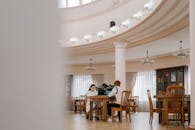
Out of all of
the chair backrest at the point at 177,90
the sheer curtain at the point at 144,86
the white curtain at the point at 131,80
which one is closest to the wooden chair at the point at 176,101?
the chair backrest at the point at 177,90

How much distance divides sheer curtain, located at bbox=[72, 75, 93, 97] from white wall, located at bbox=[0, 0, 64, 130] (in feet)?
66.0

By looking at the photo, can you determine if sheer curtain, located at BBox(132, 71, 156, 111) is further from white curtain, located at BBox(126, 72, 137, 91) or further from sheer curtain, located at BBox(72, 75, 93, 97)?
sheer curtain, located at BBox(72, 75, 93, 97)

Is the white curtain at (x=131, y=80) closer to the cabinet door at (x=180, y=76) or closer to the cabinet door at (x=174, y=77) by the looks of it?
the cabinet door at (x=174, y=77)

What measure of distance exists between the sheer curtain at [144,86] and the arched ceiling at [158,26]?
5346 mm

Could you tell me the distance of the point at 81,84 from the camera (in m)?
20.9

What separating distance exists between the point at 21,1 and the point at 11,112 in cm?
21

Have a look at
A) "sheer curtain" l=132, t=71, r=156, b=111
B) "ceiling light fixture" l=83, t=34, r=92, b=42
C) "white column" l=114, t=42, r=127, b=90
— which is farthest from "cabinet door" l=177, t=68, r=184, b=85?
"ceiling light fixture" l=83, t=34, r=92, b=42

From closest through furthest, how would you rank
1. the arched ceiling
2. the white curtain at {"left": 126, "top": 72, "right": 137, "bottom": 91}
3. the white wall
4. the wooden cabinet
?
the white wall → the arched ceiling → the wooden cabinet → the white curtain at {"left": 126, "top": 72, "right": 137, "bottom": 91}

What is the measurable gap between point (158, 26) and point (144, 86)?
972 cm

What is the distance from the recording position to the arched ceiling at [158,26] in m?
7.41

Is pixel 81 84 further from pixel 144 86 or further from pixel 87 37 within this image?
pixel 87 37

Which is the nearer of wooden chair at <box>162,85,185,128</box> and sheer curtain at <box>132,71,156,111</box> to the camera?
wooden chair at <box>162,85,185,128</box>

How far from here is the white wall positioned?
53cm

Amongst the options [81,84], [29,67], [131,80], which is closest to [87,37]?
[131,80]
